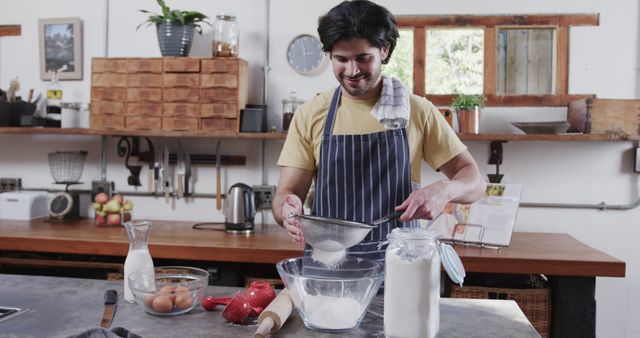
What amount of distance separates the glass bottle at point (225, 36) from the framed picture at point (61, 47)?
3.09ft

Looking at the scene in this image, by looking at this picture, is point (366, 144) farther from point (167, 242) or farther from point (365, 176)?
point (167, 242)

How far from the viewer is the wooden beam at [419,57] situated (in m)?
3.42

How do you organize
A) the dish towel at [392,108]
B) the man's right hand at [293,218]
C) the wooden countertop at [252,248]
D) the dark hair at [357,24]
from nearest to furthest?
1. the man's right hand at [293,218]
2. the dark hair at [357,24]
3. the dish towel at [392,108]
4. the wooden countertop at [252,248]

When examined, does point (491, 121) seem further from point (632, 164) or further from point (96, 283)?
point (96, 283)

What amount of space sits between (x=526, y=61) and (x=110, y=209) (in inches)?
97.8

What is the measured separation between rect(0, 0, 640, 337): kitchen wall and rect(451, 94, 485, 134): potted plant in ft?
0.71

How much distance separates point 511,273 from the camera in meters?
2.76

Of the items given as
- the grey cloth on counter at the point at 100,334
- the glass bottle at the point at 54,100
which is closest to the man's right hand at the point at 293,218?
the grey cloth on counter at the point at 100,334

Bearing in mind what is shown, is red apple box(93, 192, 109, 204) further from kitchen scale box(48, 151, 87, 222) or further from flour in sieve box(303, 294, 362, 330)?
flour in sieve box(303, 294, 362, 330)

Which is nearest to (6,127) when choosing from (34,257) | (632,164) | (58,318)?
(34,257)

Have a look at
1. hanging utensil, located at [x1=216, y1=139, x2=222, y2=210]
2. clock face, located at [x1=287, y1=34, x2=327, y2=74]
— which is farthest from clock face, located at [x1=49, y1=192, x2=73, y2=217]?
clock face, located at [x1=287, y1=34, x2=327, y2=74]

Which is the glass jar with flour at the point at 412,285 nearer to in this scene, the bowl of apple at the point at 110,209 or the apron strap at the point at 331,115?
the apron strap at the point at 331,115

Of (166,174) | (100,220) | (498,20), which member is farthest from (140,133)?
(498,20)

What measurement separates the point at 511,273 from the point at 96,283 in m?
1.80
